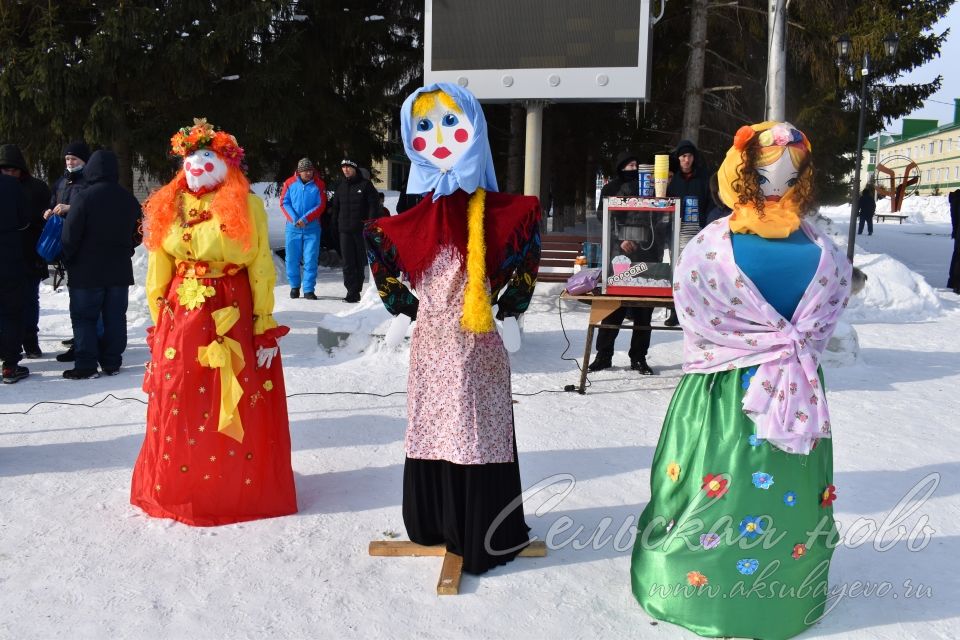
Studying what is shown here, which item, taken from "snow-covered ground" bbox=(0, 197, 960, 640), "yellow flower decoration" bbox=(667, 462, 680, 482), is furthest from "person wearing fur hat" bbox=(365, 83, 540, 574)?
"yellow flower decoration" bbox=(667, 462, 680, 482)

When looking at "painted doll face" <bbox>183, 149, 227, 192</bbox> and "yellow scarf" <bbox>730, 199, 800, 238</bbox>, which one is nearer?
"yellow scarf" <bbox>730, 199, 800, 238</bbox>

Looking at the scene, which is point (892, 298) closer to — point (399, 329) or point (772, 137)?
point (772, 137)

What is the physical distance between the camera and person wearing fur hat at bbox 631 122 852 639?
9.10 feet

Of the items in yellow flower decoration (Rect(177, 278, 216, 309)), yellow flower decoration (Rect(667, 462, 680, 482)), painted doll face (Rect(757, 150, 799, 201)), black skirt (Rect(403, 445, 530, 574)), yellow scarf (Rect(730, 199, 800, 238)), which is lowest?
black skirt (Rect(403, 445, 530, 574))

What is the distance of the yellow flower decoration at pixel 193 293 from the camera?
367cm

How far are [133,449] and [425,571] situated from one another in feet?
7.76

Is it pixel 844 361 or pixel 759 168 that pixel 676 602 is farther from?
pixel 844 361

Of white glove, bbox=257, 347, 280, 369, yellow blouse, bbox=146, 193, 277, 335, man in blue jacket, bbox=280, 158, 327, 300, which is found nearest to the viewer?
yellow blouse, bbox=146, 193, 277, 335

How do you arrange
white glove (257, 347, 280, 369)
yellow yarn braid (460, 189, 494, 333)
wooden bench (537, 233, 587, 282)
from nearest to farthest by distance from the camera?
1. yellow yarn braid (460, 189, 494, 333)
2. white glove (257, 347, 280, 369)
3. wooden bench (537, 233, 587, 282)

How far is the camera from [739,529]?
2.80 m

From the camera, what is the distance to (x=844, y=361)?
720 centimetres

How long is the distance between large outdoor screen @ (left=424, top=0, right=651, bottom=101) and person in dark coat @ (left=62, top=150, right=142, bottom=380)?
5.12 metres

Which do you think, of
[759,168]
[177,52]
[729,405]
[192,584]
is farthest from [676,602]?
[177,52]

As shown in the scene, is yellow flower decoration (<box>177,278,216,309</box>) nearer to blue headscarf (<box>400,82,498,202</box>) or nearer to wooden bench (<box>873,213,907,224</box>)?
blue headscarf (<box>400,82,498,202</box>)
